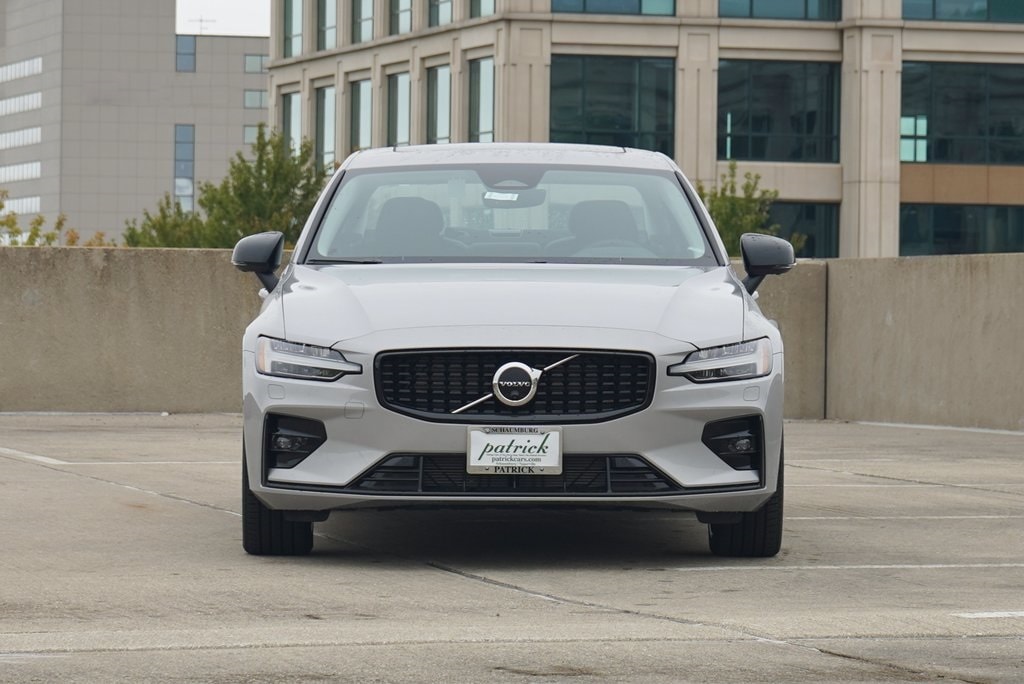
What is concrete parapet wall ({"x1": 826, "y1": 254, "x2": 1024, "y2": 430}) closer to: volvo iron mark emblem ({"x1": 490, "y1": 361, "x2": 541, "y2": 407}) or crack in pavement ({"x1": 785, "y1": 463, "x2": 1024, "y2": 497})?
crack in pavement ({"x1": 785, "y1": 463, "x2": 1024, "y2": 497})

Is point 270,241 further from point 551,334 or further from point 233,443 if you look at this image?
point 233,443

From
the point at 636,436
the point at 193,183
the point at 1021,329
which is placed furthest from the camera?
the point at 193,183

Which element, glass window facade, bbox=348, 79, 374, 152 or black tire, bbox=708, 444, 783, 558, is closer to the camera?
black tire, bbox=708, 444, 783, 558

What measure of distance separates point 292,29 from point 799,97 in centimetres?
2020

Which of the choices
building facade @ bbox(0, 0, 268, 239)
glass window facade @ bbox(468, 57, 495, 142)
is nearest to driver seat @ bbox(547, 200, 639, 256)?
glass window facade @ bbox(468, 57, 495, 142)

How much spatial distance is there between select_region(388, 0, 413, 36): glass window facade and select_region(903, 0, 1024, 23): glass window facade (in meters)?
15.5

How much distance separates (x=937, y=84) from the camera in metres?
59.7

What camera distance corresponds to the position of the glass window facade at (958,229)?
199 feet

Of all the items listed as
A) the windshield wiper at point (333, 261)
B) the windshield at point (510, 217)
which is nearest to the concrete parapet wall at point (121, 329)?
the windshield at point (510, 217)

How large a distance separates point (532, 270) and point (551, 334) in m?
0.77

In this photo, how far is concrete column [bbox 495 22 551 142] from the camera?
57.8 metres

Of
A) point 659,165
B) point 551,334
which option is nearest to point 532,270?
point 551,334

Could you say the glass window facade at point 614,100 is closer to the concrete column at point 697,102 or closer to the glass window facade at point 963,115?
the concrete column at point 697,102

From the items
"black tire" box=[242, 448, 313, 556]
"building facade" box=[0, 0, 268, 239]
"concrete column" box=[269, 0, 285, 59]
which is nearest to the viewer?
"black tire" box=[242, 448, 313, 556]
